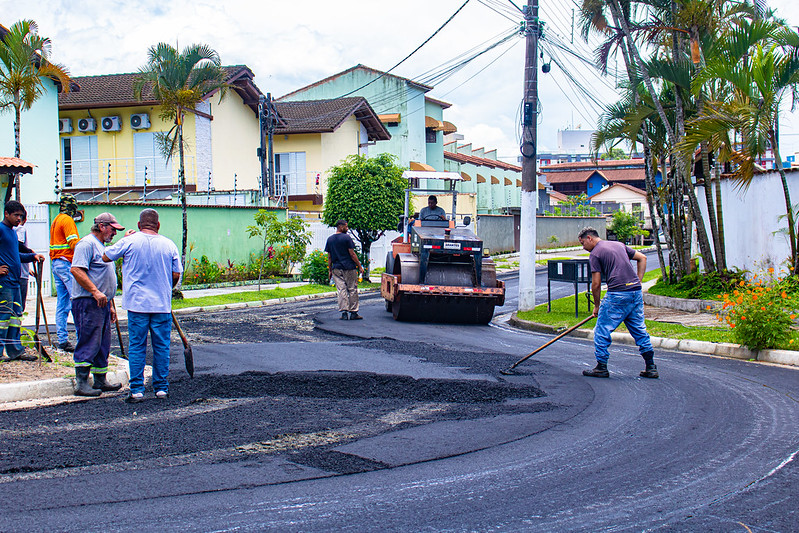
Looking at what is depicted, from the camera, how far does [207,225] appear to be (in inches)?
924

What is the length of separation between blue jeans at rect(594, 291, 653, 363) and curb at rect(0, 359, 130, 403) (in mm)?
5907

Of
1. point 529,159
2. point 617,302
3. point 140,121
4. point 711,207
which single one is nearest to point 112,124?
point 140,121

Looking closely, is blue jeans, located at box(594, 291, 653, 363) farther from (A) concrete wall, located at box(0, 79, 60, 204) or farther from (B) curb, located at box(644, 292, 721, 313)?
(A) concrete wall, located at box(0, 79, 60, 204)

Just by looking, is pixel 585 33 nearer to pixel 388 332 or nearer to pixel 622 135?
pixel 622 135

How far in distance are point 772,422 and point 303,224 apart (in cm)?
1939

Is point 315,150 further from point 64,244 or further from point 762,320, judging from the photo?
point 762,320

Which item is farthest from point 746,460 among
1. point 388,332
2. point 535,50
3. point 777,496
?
point 535,50

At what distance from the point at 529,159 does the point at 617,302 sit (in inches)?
303

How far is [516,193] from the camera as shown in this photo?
216ft

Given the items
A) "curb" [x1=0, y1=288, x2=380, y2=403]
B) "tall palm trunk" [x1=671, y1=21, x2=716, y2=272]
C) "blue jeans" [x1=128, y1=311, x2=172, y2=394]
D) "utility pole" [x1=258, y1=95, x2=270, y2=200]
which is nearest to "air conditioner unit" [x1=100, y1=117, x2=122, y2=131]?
"utility pole" [x1=258, y1=95, x2=270, y2=200]

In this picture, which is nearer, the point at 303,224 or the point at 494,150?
the point at 303,224

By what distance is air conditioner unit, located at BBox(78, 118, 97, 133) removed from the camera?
3123cm

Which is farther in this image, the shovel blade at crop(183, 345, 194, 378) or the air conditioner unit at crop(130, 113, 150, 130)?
the air conditioner unit at crop(130, 113, 150, 130)

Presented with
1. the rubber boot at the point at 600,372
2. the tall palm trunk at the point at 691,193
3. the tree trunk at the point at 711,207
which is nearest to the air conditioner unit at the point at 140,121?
the tall palm trunk at the point at 691,193
